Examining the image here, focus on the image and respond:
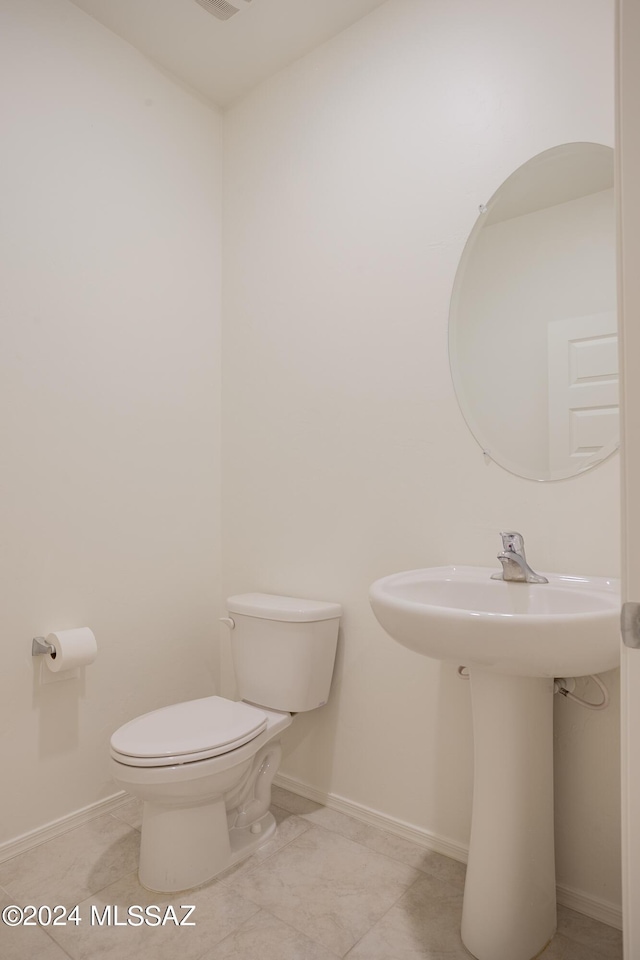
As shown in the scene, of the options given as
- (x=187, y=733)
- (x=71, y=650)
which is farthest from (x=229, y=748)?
(x=71, y=650)

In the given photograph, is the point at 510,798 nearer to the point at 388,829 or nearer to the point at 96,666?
the point at 388,829

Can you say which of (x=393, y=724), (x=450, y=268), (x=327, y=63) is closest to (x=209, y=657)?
(x=393, y=724)

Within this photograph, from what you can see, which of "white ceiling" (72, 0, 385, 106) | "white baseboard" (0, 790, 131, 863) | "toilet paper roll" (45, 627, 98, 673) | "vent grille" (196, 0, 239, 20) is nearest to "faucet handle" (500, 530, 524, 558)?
"toilet paper roll" (45, 627, 98, 673)

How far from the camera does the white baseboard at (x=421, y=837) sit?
141 cm

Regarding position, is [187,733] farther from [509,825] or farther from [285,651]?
[509,825]

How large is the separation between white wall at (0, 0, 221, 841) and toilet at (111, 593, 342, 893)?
0.35 meters

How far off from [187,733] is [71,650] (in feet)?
1.52

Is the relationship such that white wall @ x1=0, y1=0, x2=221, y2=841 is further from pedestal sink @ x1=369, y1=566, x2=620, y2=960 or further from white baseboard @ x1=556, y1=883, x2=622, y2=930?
white baseboard @ x1=556, y1=883, x2=622, y2=930

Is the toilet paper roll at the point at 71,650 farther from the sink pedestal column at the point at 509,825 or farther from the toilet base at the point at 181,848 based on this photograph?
the sink pedestal column at the point at 509,825

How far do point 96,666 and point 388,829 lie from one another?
1059 millimetres

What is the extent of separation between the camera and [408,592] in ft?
4.84

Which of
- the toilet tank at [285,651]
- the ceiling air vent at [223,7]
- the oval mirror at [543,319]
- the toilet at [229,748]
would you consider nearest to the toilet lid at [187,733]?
the toilet at [229,748]

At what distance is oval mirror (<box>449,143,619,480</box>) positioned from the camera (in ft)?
4.83

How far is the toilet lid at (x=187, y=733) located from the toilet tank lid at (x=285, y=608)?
0.93 ft
